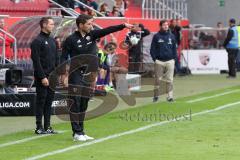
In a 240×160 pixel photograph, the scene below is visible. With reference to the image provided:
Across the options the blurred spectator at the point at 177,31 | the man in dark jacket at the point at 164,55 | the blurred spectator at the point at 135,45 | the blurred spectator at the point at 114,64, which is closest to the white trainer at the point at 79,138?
the man in dark jacket at the point at 164,55

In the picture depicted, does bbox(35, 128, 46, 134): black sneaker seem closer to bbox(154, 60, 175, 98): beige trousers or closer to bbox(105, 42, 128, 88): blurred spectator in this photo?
bbox(154, 60, 175, 98): beige trousers

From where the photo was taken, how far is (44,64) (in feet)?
49.5

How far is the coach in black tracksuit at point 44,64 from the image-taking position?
15.0 m

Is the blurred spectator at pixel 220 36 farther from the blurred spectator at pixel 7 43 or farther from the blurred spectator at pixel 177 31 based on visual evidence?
the blurred spectator at pixel 7 43

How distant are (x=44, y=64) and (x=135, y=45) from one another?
13.9 m

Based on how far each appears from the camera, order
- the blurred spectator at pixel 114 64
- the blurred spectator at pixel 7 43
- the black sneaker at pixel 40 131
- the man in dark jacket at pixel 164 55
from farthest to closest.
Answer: the blurred spectator at pixel 114 64 < the blurred spectator at pixel 7 43 < the man in dark jacket at pixel 164 55 < the black sneaker at pixel 40 131

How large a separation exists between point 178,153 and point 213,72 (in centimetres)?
2213

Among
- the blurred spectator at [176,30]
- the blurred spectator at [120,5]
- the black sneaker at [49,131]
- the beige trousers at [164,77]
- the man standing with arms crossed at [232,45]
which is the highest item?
the blurred spectator at [120,5]

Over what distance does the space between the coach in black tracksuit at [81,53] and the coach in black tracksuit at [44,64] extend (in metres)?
0.72

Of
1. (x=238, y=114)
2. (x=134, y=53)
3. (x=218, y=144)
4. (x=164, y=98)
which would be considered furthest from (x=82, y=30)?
(x=134, y=53)

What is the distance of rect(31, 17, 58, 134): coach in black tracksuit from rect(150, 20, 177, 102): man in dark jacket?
6287 mm

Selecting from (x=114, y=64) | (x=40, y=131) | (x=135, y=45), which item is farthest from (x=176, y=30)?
(x=40, y=131)

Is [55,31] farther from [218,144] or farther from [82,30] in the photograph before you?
[218,144]

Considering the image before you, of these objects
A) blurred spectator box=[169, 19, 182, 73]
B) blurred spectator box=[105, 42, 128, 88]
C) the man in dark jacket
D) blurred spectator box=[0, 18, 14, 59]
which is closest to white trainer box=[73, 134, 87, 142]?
the man in dark jacket
